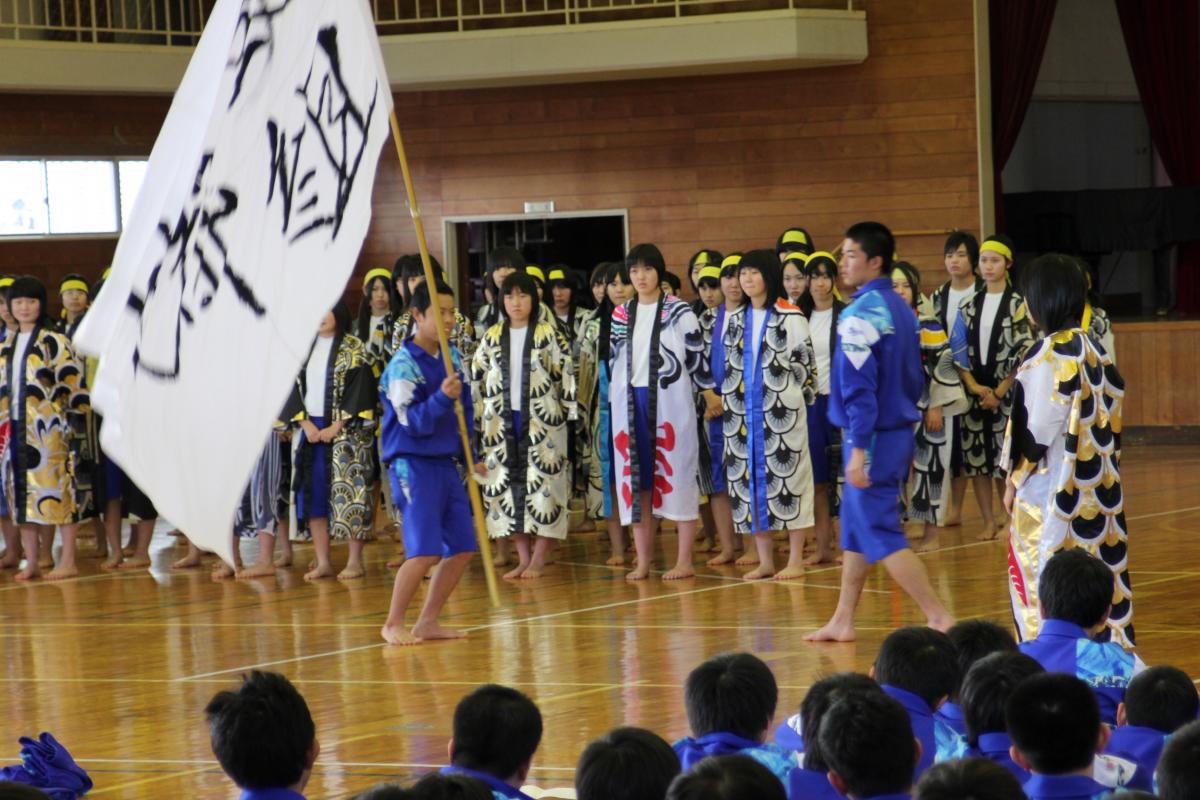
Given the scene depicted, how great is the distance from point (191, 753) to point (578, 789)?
2756 millimetres

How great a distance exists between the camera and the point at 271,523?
365 inches

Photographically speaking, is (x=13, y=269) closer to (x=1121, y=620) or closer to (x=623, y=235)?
(x=623, y=235)

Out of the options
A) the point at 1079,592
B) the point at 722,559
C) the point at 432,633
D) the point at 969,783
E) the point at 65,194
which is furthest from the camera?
the point at 65,194

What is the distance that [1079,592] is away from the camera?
3.97 meters

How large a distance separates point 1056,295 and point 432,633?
296cm

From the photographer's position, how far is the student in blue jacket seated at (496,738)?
10.1ft

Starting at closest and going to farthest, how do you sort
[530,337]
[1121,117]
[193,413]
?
[193,413] < [530,337] < [1121,117]

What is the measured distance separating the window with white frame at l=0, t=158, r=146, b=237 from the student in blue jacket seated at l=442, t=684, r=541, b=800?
1162 cm

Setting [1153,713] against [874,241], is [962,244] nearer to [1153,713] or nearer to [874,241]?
[874,241]

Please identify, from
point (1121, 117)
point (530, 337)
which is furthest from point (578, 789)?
point (1121, 117)

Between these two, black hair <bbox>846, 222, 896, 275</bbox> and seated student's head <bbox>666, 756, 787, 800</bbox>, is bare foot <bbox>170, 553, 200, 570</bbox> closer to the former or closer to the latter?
black hair <bbox>846, 222, 896, 275</bbox>

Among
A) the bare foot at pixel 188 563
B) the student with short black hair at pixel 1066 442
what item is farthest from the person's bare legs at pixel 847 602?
the bare foot at pixel 188 563

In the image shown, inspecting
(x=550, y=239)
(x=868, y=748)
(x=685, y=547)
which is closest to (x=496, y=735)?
(x=868, y=748)

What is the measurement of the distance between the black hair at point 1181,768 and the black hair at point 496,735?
110 centimetres
